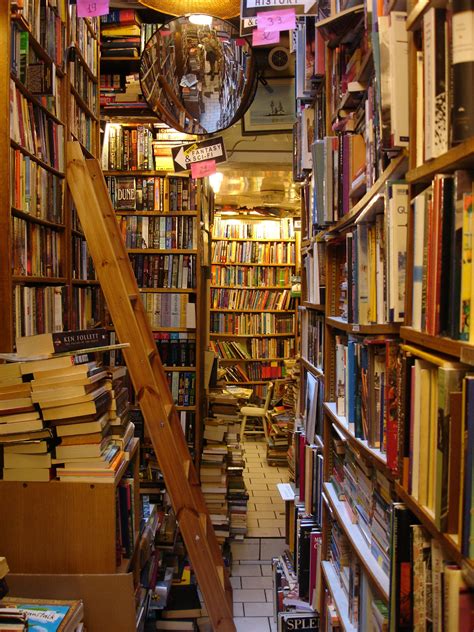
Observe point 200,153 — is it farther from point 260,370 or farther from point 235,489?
point 260,370

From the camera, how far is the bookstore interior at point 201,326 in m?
0.93

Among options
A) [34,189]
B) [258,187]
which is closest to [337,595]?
[34,189]

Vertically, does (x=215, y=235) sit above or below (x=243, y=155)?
below

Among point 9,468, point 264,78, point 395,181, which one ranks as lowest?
point 9,468

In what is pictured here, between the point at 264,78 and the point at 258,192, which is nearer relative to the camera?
the point at 264,78

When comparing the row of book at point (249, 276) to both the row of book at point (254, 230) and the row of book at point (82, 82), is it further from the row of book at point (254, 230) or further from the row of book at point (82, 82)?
the row of book at point (82, 82)

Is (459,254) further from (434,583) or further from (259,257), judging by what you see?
(259,257)

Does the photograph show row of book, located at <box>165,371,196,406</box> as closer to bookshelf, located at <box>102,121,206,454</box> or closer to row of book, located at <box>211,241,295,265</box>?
bookshelf, located at <box>102,121,206,454</box>

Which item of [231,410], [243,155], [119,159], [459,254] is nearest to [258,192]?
[243,155]

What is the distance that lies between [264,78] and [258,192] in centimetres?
178

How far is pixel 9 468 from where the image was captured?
1.74 meters

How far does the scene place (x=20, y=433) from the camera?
1711mm

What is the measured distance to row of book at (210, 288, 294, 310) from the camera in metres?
7.05

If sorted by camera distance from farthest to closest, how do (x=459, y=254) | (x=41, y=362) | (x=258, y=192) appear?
(x=258, y=192), (x=41, y=362), (x=459, y=254)
